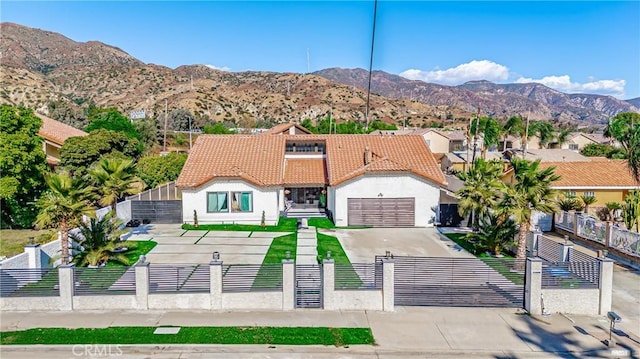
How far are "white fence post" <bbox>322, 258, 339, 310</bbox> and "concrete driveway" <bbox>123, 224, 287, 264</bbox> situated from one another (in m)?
6.35

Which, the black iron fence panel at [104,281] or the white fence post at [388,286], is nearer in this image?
the black iron fence panel at [104,281]

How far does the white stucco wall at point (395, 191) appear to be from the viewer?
28.1 metres

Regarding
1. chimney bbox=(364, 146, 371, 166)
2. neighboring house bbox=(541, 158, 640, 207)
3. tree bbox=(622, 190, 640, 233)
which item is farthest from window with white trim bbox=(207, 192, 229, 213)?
tree bbox=(622, 190, 640, 233)

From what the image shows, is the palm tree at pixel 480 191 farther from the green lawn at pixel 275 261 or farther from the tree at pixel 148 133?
the tree at pixel 148 133

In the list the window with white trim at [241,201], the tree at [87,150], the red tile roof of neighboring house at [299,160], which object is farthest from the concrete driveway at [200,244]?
the tree at [87,150]

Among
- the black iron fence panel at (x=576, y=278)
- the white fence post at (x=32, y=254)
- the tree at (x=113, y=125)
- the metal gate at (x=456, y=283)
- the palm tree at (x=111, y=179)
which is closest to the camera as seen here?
the black iron fence panel at (x=576, y=278)

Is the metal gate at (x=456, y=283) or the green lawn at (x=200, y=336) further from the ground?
the metal gate at (x=456, y=283)

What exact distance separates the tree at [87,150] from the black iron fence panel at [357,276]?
2699 centimetres

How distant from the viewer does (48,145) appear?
39844mm

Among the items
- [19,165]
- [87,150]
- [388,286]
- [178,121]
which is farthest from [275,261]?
[178,121]

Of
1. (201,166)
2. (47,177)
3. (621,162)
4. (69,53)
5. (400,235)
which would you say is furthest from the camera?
(69,53)

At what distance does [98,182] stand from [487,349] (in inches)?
744

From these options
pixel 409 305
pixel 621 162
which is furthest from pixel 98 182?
pixel 621 162

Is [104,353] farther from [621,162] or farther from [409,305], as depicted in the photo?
[621,162]
